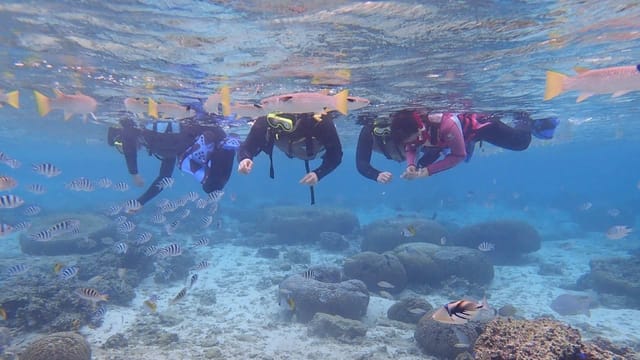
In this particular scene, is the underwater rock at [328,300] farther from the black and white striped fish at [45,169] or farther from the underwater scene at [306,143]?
the black and white striped fish at [45,169]

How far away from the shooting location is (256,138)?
8.17m

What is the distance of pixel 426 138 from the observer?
362 inches

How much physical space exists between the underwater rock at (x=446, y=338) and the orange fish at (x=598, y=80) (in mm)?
→ 5467

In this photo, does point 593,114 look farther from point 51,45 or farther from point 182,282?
point 51,45

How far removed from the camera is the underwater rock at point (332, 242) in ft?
72.7

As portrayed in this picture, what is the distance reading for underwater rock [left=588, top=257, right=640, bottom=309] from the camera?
1516 centimetres

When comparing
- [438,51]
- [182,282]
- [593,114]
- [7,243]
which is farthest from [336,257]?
[593,114]

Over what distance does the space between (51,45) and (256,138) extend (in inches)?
326

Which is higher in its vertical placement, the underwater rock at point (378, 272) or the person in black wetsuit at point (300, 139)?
the person in black wetsuit at point (300, 139)

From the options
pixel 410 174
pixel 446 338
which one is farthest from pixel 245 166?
pixel 446 338

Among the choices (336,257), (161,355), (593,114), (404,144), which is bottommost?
(336,257)

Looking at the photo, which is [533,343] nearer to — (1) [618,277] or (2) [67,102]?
(2) [67,102]

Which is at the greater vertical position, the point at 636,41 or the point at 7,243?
the point at 636,41

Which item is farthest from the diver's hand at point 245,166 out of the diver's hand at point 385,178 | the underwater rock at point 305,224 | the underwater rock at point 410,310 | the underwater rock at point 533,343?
the underwater rock at point 305,224
